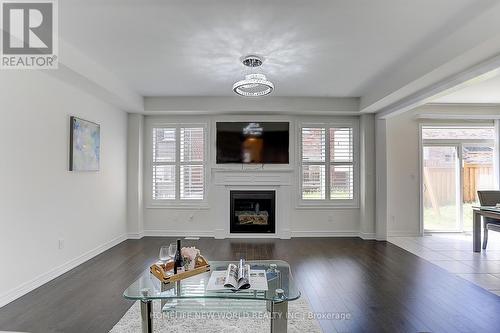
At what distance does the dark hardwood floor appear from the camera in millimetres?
2500

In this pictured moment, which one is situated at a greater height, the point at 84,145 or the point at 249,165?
the point at 84,145

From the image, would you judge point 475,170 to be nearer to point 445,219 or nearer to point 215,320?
point 445,219

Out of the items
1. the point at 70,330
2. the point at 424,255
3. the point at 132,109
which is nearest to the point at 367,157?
the point at 424,255

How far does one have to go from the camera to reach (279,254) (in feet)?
15.2

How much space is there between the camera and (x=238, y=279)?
7.32ft

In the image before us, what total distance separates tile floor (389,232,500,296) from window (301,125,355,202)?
57.4 inches

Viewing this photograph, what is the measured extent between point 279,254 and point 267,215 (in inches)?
52.6

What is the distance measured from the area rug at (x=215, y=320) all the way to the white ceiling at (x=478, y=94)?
4.40m

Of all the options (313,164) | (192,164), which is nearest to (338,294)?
(313,164)

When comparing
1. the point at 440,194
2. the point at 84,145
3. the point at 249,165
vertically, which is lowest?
the point at 440,194

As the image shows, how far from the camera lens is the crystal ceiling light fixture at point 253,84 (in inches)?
127

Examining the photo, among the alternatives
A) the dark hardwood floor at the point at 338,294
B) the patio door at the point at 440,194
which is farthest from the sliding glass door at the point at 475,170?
the dark hardwood floor at the point at 338,294

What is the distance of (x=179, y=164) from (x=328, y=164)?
10.3 ft

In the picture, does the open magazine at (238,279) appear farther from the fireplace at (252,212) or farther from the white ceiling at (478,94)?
the white ceiling at (478,94)
